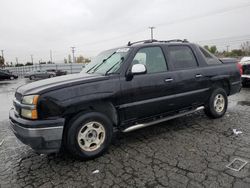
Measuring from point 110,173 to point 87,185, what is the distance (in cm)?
38

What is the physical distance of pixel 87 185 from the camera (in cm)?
267

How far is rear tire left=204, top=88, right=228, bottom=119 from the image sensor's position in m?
4.89

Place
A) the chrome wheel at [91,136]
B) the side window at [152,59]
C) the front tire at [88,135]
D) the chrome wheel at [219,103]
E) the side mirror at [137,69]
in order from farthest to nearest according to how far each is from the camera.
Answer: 1. the chrome wheel at [219,103]
2. the side window at [152,59]
3. the side mirror at [137,69]
4. the chrome wheel at [91,136]
5. the front tire at [88,135]

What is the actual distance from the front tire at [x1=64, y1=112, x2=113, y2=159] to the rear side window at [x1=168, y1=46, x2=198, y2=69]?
1903mm

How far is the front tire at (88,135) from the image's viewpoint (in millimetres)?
3123

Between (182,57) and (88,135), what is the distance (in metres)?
2.59

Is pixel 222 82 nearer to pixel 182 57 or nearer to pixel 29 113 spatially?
pixel 182 57

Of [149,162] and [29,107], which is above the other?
[29,107]

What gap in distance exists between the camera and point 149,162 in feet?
10.4

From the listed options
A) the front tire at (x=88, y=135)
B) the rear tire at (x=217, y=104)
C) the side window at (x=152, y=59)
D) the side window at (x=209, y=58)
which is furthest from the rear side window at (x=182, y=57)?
the front tire at (x=88, y=135)

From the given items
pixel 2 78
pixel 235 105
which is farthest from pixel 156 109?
pixel 2 78

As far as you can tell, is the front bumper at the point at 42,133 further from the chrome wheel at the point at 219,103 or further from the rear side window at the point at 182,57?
the chrome wheel at the point at 219,103

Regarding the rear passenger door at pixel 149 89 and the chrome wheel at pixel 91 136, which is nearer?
the chrome wheel at pixel 91 136

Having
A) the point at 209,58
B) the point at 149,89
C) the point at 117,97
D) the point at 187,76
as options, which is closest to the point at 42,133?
the point at 117,97
